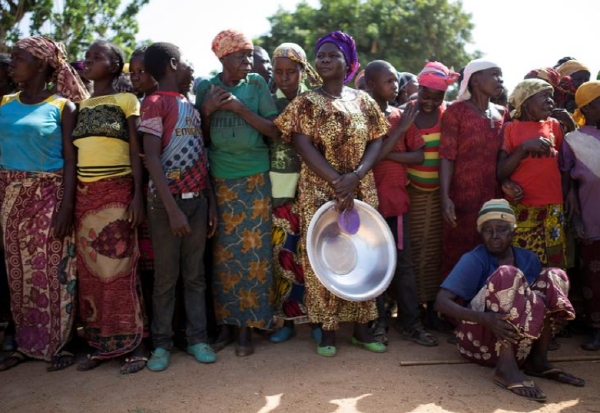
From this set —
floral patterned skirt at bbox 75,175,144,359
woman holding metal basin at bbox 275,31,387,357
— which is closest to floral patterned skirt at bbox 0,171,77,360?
floral patterned skirt at bbox 75,175,144,359

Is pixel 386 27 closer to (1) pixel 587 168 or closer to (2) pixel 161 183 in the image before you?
(1) pixel 587 168

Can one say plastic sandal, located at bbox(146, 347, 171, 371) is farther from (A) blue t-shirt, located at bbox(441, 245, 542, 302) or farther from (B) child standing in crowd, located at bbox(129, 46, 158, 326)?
(A) blue t-shirt, located at bbox(441, 245, 542, 302)

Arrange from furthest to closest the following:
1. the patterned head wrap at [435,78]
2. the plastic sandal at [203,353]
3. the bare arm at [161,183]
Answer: the patterned head wrap at [435,78]
the plastic sandal at [203,353]
the bare arm at [161,183]

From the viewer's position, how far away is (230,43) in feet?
13.1

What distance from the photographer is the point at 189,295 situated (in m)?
4.13

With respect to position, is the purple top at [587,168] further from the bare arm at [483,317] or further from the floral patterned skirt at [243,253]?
the floral patterned skirt at [243,253]

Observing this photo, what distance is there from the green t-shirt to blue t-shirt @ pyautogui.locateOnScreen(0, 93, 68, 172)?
3.10ft

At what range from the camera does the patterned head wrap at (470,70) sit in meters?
4.42

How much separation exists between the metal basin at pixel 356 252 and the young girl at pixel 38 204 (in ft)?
5.36

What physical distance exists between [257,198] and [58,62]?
1.63 m

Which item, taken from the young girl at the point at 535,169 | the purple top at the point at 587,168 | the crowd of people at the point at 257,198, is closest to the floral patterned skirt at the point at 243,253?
the crowd of people at the point at 257,198

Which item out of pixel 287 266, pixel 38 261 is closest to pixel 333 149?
pixel 287 266

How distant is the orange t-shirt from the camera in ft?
14.2

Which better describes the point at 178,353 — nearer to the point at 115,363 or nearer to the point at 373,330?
the point at 115,363
